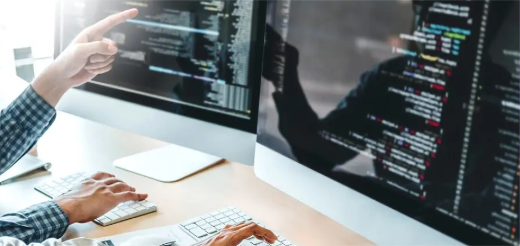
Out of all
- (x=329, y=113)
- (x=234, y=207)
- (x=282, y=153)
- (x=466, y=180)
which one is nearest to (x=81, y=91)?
(x=234, y=207)

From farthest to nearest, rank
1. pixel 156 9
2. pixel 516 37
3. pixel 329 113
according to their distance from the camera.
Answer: pixel 156 9 < pixel 329 113 < pixel 516 37

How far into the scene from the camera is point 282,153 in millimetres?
972

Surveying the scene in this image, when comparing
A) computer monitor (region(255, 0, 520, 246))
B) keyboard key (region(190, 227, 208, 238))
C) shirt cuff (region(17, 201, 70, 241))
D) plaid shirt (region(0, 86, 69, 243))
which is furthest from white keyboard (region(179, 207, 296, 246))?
plaid shirt (region(0, 86, 69, 243))

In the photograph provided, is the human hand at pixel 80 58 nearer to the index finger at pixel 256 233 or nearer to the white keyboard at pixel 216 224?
the white keyboard at pixel 216 224

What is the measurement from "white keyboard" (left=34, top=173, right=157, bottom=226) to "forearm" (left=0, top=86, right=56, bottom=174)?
99 millimetres

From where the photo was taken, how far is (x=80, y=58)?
1.25 m

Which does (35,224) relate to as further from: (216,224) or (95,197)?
(216,224)

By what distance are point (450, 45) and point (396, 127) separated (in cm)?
13

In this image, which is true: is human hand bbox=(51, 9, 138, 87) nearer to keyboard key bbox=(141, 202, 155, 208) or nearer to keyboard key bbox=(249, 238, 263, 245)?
keyboard key bbox=(141, 202, 155, 208)

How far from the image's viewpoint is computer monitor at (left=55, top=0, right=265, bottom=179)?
1.11 meters

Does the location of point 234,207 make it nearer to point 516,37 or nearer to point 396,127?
point 396,127

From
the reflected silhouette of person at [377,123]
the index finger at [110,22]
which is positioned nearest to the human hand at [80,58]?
the index finger at [110,22]

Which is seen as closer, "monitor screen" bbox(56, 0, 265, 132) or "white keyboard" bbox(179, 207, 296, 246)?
"white keyboard" bbox(179, 207, 296, 246)

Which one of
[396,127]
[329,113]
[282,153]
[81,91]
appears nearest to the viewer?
[396,127]
